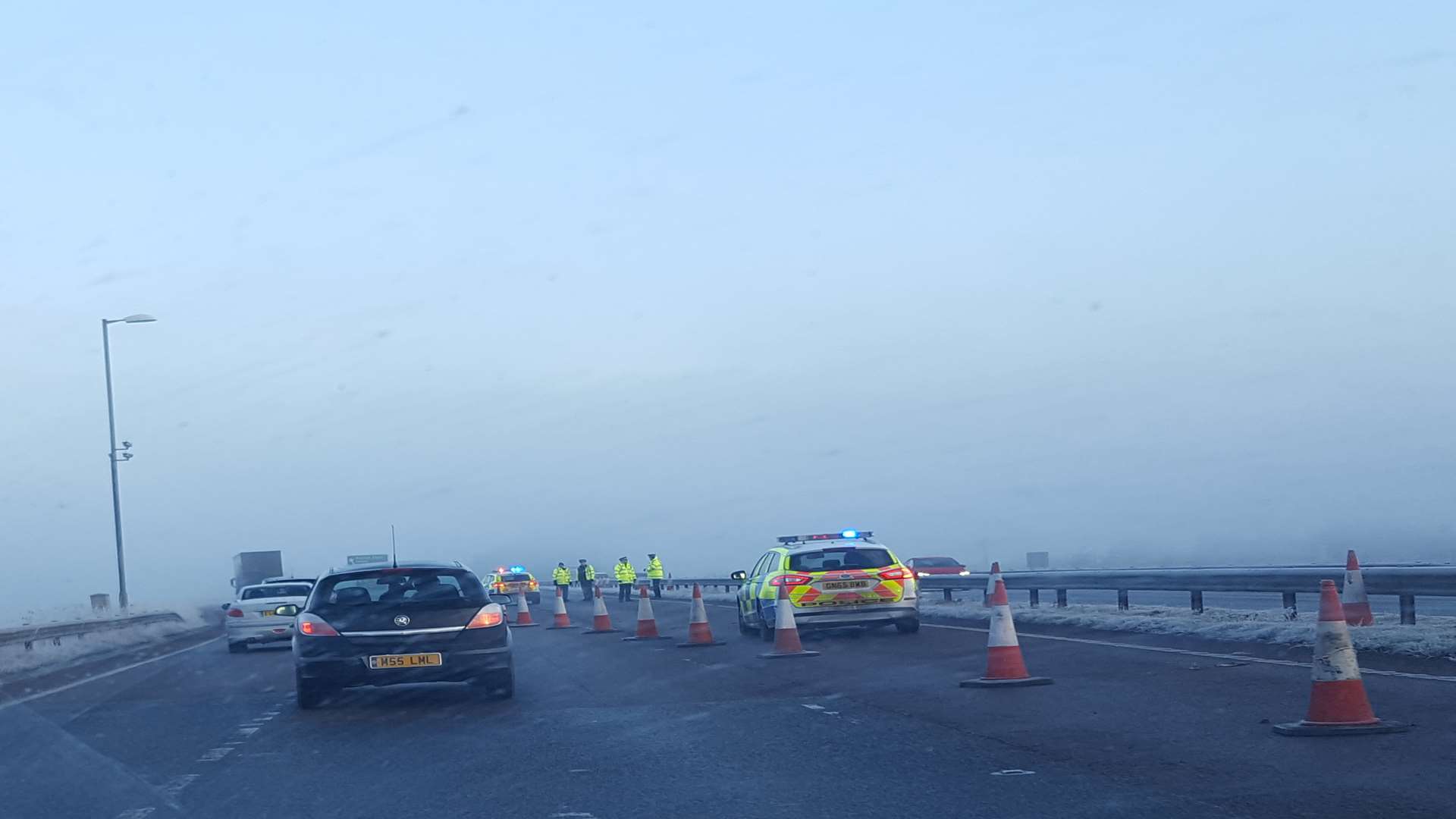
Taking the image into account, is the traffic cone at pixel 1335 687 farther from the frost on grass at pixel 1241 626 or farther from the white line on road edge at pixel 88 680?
the white line on road edge at pixel 88 680

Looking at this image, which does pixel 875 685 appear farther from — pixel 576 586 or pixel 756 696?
pixel 576 586

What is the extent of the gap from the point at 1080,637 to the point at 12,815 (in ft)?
→ 43.6

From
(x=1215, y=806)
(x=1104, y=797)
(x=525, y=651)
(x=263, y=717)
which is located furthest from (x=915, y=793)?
(x=525, y=651)

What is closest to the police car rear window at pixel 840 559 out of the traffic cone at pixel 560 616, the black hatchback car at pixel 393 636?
the black hatchback car at pixel 393 636

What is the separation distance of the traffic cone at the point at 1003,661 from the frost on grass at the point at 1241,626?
355cm

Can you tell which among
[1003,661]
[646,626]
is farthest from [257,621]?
[1003,661]

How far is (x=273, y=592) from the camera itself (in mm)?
27484

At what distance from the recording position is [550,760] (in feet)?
32.4

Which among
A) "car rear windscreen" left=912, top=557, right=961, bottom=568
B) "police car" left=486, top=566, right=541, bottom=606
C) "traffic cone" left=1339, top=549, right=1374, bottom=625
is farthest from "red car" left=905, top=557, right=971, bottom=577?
"traffic cone" left=1339, top=549, right=1374, bottom=625

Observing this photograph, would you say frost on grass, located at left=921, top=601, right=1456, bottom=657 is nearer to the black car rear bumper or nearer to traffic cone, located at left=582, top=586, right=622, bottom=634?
traffic cone, located at left=582, top=586, right=622, bottom=634

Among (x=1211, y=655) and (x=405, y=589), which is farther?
(x=1211, y=655)

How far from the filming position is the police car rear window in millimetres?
21828

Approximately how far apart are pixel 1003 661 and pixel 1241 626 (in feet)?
19.4

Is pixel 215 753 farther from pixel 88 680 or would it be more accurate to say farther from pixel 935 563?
pixel 935 563
